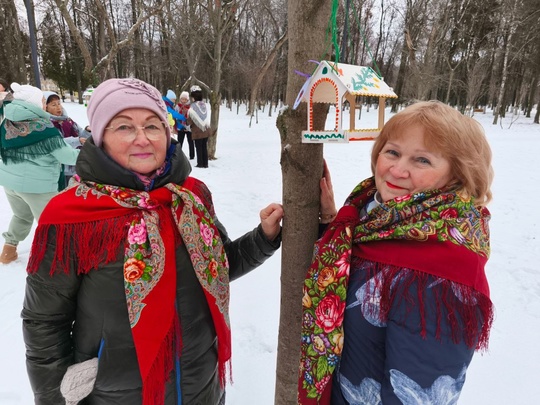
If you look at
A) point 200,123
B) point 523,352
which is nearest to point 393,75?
point 200,123

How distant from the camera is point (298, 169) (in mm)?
1495

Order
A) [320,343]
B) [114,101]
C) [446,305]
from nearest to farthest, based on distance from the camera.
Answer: [446,305]
[320,343]
[114,101]

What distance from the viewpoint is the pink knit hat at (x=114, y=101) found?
52.2 inches

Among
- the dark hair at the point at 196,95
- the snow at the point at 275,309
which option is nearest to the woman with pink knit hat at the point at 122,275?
the snow at the point at 275,309

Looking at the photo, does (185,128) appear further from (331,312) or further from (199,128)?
(331,312)

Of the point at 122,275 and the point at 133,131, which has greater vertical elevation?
the point at 133,131

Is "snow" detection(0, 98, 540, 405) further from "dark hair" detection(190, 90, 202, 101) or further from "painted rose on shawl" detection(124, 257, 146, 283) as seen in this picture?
"dark hair" detection(190, 90, 202, 101)

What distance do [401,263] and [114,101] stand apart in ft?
3.88

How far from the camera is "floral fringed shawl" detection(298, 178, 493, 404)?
99cm

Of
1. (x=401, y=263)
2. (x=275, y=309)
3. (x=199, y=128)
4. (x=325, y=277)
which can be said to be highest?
(x=401, y=263)

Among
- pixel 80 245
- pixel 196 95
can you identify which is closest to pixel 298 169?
pixel 80 245

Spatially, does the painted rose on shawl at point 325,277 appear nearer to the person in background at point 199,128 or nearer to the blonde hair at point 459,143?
the blonde hair at point 459,143

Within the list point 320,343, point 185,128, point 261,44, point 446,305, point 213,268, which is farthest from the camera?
point 261,44

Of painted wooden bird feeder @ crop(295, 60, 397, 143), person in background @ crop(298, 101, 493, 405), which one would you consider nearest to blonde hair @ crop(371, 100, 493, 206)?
person in background @ crop(298, 101, 493, 405)
